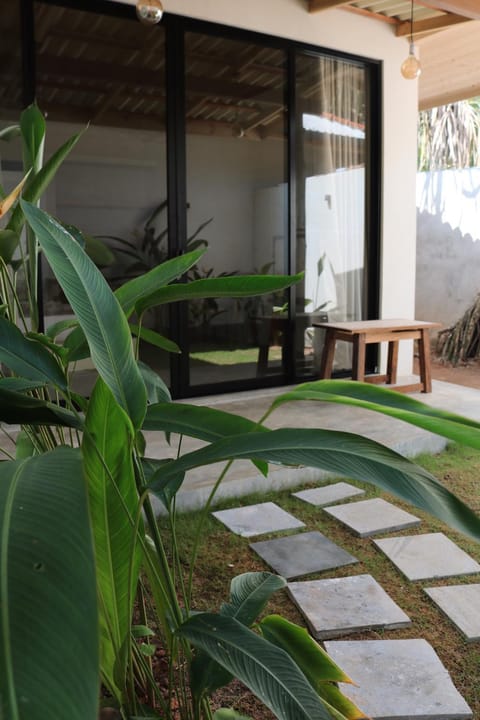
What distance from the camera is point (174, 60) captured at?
14.4 ft

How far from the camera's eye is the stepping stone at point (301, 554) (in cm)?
231

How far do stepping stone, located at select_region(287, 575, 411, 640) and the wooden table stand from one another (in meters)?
2.62

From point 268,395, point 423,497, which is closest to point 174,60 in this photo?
point 268,395

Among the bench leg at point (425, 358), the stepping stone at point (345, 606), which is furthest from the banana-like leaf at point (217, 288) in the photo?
the bench leg at point (425, 358)

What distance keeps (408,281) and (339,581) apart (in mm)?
3867

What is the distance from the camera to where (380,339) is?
4809 millimetres

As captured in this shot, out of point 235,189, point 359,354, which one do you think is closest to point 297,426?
point 359,354

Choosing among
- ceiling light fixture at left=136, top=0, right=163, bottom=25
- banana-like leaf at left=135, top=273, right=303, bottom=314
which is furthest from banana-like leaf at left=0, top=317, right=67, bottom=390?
ceiling light fixture at left=136, top=0, right=163, bottom=25

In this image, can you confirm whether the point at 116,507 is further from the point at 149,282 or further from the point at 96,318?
the point at 149,282

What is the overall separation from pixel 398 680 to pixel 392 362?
3697mm

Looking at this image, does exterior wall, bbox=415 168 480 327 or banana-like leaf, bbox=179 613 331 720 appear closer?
banana-like leaf, bbox=179 613 331 720

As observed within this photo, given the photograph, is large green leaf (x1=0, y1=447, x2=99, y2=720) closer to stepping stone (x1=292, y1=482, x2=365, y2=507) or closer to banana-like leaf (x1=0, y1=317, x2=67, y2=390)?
banana-like leaf (x1=0, y1=317, x2=67, y2=390)

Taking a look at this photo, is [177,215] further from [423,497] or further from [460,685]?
[423,497]

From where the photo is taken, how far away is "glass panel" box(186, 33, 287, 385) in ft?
15.0
